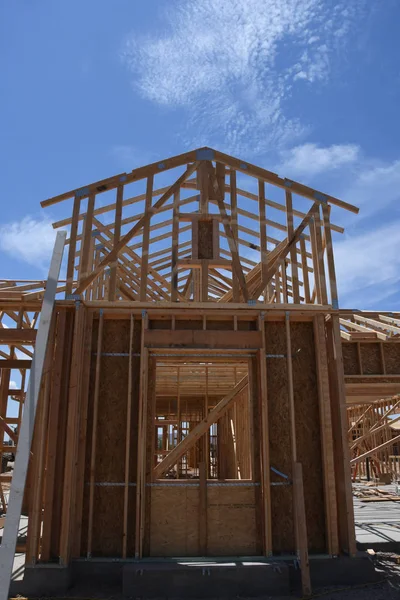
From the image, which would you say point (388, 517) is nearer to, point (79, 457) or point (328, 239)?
point (328, 239)

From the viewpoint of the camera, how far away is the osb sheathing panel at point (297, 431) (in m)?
8.64

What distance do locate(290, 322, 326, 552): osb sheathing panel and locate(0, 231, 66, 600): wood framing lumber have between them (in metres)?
4.97

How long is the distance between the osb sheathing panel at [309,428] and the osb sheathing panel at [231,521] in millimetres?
973

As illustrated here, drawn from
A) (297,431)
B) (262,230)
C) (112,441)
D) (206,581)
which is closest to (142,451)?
(112,441)

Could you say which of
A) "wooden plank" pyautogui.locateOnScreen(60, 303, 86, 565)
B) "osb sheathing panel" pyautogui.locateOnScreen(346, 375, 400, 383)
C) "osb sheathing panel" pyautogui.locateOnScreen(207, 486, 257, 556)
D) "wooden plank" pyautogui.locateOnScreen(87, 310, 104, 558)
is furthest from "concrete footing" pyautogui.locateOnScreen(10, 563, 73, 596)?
"osb sheathing panel" pyautogui.locateOnScreen(346, 375, 400, 383)

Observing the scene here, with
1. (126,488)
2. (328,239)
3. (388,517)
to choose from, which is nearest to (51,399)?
(126,488)

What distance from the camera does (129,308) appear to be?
9375 mm

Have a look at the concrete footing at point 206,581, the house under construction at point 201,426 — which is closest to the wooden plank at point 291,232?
the house under construction at point 201,426

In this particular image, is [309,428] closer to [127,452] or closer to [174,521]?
[174,521]

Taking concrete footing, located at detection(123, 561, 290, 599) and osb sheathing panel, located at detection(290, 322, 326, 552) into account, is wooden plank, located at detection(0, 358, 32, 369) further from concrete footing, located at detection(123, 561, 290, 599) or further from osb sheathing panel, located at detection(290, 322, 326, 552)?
osb sheathing panel, located at detection(290, 322, 326, 552)

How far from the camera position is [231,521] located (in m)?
8.72

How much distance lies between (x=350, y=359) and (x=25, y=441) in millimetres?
8346

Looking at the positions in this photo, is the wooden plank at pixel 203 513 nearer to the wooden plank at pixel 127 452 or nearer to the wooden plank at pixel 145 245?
the wooden plank at pixel 127 452

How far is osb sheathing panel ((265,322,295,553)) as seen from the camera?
8594 millimetres
